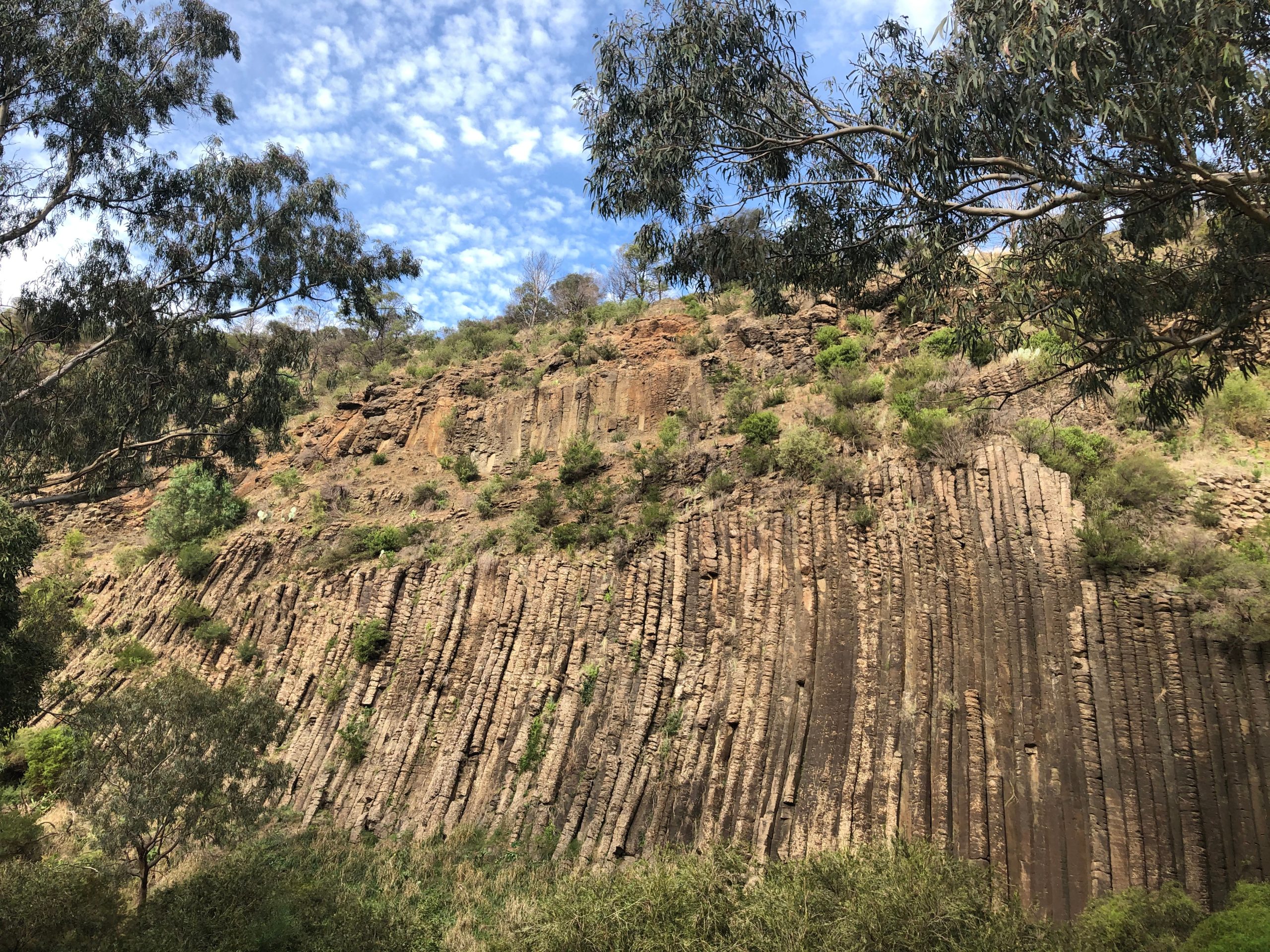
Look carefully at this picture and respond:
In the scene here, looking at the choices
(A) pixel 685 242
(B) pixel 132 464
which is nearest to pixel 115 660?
(B) pixel 132 464

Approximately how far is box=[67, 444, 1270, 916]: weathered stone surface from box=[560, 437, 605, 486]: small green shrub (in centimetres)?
314

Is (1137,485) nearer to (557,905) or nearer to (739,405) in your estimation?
(739,405)

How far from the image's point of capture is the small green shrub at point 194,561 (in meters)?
21.4

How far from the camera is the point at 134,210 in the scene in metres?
14.7

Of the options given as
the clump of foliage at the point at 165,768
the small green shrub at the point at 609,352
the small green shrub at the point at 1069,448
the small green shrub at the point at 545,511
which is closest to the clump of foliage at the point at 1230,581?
the small green shrub at the point at 1069,448

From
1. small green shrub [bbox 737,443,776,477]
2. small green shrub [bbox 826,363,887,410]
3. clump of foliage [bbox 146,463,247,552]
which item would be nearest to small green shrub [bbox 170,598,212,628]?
clump of foliage [bbox 146,463,247,552]

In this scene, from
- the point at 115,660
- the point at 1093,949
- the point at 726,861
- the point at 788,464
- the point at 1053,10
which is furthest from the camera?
the point at 115,660

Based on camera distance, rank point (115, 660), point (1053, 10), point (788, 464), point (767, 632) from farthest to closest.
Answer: point (115, 660), point (788, 464), point (767, 632), point (1053, 10)

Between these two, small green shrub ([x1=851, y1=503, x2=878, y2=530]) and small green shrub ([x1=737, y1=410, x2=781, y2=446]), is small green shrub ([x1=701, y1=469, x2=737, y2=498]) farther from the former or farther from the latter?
small green shrub ([x1=851, y1=503, x2=878, y2=530])

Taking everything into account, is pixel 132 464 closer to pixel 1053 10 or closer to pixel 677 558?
pixel 677 558

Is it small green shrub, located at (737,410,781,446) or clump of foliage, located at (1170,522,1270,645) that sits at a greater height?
small green shrub, located at (737,410,781,446)

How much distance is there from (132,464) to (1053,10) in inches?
631

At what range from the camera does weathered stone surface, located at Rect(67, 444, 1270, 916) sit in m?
9.16

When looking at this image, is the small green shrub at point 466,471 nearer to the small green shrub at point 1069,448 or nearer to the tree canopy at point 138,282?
the tree canopy at point 138,282
